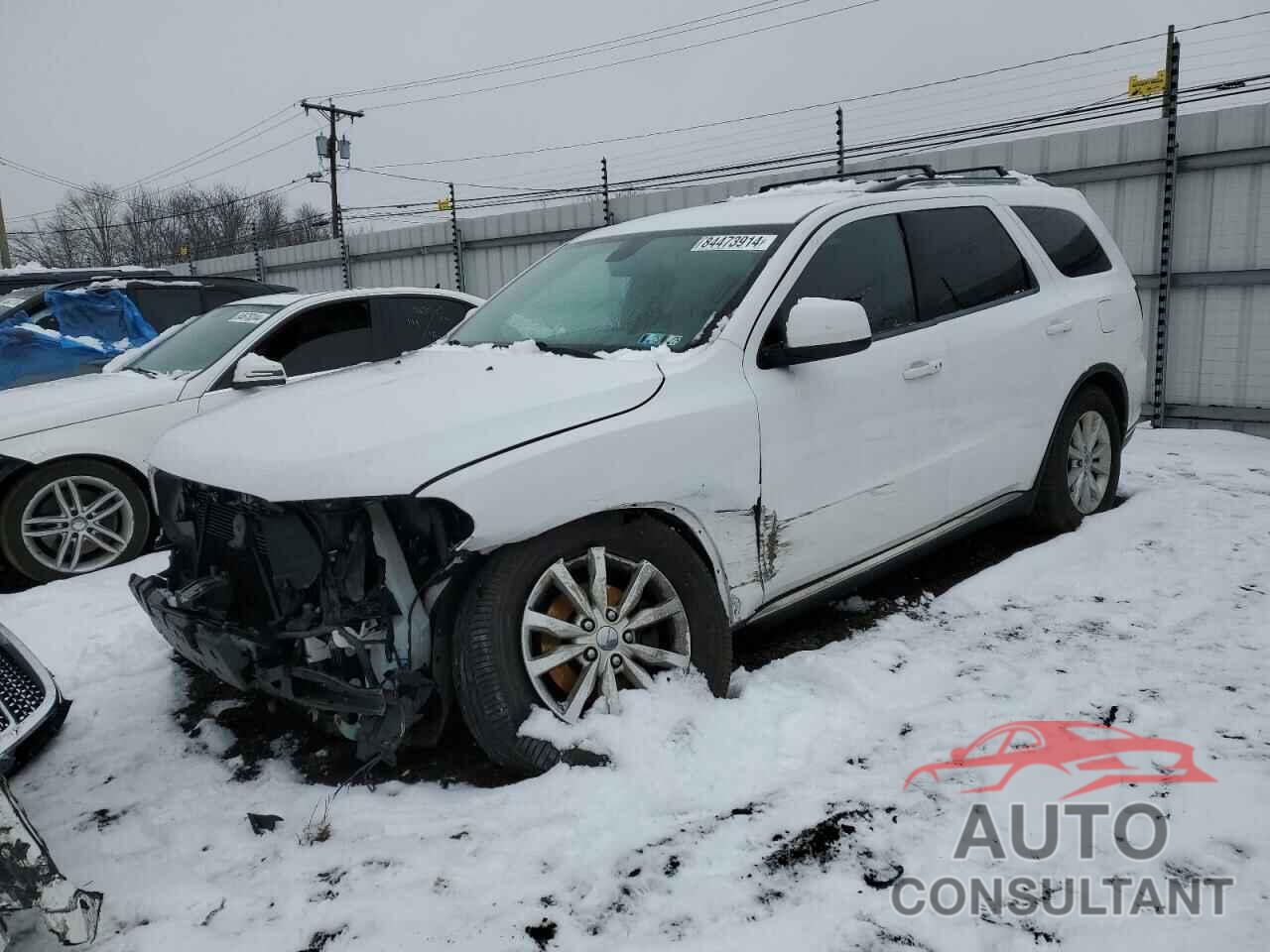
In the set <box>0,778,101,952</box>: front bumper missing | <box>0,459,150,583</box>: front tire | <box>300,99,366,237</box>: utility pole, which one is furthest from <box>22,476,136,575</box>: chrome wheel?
<box>300,99,366,237</box>: utility pole

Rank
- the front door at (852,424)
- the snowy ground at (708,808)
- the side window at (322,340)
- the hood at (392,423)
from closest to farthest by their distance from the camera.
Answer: the snowy ground at (708,808) → the hood at (392,423) → the front door at (852,424) → the side window at (322,340)

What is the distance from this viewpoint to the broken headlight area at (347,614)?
2.58 metres

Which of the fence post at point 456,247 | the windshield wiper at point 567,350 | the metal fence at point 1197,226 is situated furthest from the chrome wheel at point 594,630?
the fence post at point 456,247

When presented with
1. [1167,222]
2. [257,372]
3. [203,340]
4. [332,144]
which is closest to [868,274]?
[257,372]

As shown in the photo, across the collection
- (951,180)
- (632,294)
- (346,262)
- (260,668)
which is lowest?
(260,668)

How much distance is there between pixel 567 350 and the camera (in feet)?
11.1

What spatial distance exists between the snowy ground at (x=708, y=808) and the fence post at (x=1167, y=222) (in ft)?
16.2

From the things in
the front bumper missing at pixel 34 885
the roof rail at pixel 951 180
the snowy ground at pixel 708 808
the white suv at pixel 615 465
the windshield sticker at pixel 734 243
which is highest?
the roof rail at pixel 951 180

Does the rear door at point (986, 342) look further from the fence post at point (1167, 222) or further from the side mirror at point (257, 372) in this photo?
the fence post at point (1167, 222)

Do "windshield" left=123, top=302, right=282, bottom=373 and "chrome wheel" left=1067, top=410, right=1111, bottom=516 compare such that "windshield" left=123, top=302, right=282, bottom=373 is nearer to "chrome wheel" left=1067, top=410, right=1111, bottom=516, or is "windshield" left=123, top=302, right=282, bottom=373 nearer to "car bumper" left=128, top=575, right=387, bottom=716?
"car bumper" left=128, top=575, right=387, bottom=716

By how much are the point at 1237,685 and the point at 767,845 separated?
1.84 metres

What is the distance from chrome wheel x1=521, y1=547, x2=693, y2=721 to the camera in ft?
8.84

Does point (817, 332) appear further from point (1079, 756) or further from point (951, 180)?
point (951, 180)

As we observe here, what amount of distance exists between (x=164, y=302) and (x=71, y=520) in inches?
145
